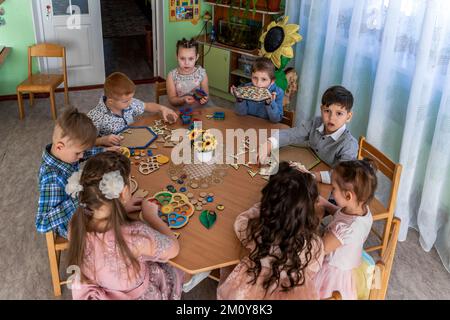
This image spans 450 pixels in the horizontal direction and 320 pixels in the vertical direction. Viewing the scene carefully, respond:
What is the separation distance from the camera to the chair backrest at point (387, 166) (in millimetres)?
2230

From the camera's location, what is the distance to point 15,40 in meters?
4.71

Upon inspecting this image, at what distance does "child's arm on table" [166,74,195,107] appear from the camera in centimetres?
314

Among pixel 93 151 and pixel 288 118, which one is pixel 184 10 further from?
pixel 93 151

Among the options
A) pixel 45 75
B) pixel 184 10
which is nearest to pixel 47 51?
pixel 45 75

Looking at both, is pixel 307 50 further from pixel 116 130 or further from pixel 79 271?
pixel 79 271

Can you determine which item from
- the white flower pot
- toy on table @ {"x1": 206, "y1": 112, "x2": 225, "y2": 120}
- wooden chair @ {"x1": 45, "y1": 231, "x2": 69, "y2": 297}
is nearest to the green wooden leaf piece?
the white flower pot

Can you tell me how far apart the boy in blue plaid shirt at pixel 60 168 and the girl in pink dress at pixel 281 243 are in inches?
31.8

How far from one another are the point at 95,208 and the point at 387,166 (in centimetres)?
151

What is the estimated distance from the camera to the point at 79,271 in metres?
1.81

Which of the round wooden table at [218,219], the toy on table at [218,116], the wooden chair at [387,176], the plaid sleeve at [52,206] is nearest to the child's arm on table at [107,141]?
the round wooden table at [218,219]

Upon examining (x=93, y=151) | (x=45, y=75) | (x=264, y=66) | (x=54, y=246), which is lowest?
(x=54, y=246)

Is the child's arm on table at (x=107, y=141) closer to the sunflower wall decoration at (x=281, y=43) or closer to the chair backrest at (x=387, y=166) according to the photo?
the chair backrest at (x=387, y=166)
